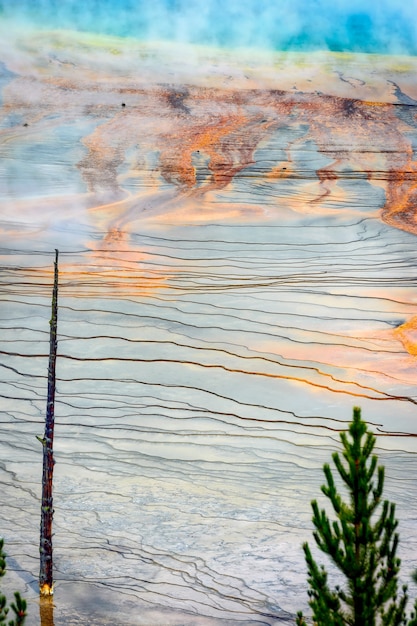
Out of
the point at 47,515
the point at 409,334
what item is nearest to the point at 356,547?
the point at 47,515

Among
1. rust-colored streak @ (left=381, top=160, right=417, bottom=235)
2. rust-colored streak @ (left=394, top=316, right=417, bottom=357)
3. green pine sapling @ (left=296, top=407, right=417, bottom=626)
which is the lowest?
green pine sapling @ (left=296, top=407, right=417, bottom=626)

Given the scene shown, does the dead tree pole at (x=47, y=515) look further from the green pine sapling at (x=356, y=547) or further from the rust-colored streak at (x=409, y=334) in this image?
the rust-colored streak at (x=409, y=334)

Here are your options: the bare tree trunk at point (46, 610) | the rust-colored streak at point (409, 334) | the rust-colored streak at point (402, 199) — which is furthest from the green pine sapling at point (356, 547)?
the rust-colored streak at point (402, 199)

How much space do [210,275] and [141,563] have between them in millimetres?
2430

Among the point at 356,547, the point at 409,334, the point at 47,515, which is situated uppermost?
the point at 409,334

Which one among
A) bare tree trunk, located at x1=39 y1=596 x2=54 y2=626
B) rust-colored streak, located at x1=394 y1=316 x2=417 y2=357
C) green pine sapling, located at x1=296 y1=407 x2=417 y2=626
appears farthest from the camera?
rust-colored streak, located at x1=394 y1=316 x2=417 y2=357

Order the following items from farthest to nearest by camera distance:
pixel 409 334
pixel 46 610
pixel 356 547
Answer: pixel 409 334, pixel 46 610, pixel 356 547

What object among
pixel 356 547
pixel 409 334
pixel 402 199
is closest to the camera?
pixel 356 547

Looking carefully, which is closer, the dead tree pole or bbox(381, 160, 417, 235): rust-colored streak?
the dead tree pole

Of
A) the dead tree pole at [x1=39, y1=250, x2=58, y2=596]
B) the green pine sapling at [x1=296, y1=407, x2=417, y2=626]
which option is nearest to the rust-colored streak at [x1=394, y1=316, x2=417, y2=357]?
the dead tree pole at [x1=39, y1=250, x2=58, y2=596]

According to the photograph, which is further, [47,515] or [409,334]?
[409,334]

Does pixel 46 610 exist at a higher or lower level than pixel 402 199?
lower

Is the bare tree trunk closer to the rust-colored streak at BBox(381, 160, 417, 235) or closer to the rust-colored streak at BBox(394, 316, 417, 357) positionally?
the rust-colored streak at BBox(394, 316, 417, 357)

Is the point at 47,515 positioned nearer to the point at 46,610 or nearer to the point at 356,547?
the point at 46,610
